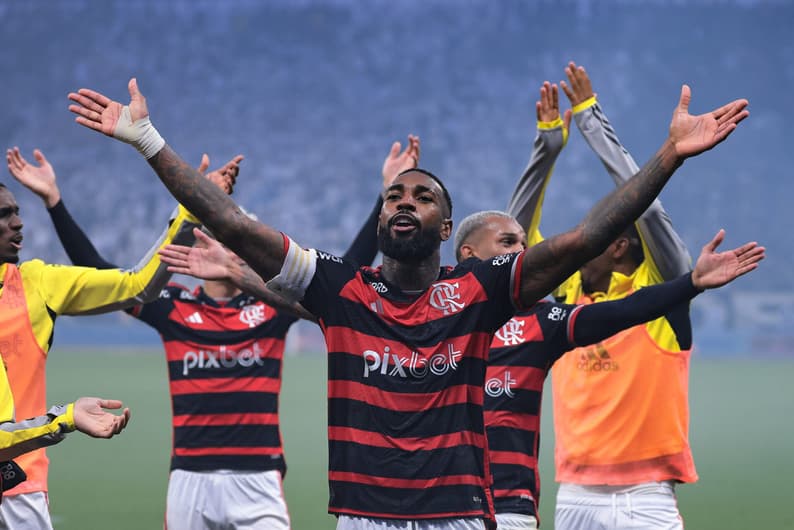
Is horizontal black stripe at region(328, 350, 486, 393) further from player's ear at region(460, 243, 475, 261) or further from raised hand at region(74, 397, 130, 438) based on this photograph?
player's ear at region(460, 243, 475, 261)

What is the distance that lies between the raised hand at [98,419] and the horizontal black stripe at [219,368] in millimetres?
2522

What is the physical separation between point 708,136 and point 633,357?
6.99ft

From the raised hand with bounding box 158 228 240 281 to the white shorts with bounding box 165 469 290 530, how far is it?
84.0 inches

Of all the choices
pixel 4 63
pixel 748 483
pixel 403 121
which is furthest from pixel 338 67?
pixel 748 483

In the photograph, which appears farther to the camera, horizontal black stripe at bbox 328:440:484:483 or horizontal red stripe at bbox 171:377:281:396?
horizontal red stripe at bbox 171:377:281:396

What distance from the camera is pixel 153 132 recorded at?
3.92 meters

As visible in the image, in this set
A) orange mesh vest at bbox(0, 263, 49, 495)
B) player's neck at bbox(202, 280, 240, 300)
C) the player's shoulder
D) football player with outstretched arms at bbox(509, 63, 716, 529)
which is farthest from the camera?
player's neck at bbox(202, 280, 240, 300)

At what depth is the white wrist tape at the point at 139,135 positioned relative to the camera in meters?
3.87

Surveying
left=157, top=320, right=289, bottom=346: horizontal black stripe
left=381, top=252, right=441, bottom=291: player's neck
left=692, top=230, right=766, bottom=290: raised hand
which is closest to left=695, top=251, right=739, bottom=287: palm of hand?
left=692, top=230, right=766, bottom=290: raised hand

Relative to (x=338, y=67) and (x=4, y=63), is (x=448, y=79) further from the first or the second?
(x=4, y=63)

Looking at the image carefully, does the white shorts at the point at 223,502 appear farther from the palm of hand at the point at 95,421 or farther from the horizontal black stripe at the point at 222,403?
the palm of hand at the point at 95,421

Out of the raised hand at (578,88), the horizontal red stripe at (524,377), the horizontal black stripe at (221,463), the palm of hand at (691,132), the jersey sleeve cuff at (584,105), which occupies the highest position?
the raised hand at (578,88)

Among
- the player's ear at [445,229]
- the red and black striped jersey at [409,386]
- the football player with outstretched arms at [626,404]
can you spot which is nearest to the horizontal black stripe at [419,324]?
the red and black striped jersey at [409,386]

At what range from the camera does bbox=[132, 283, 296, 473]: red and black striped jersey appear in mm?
6371
